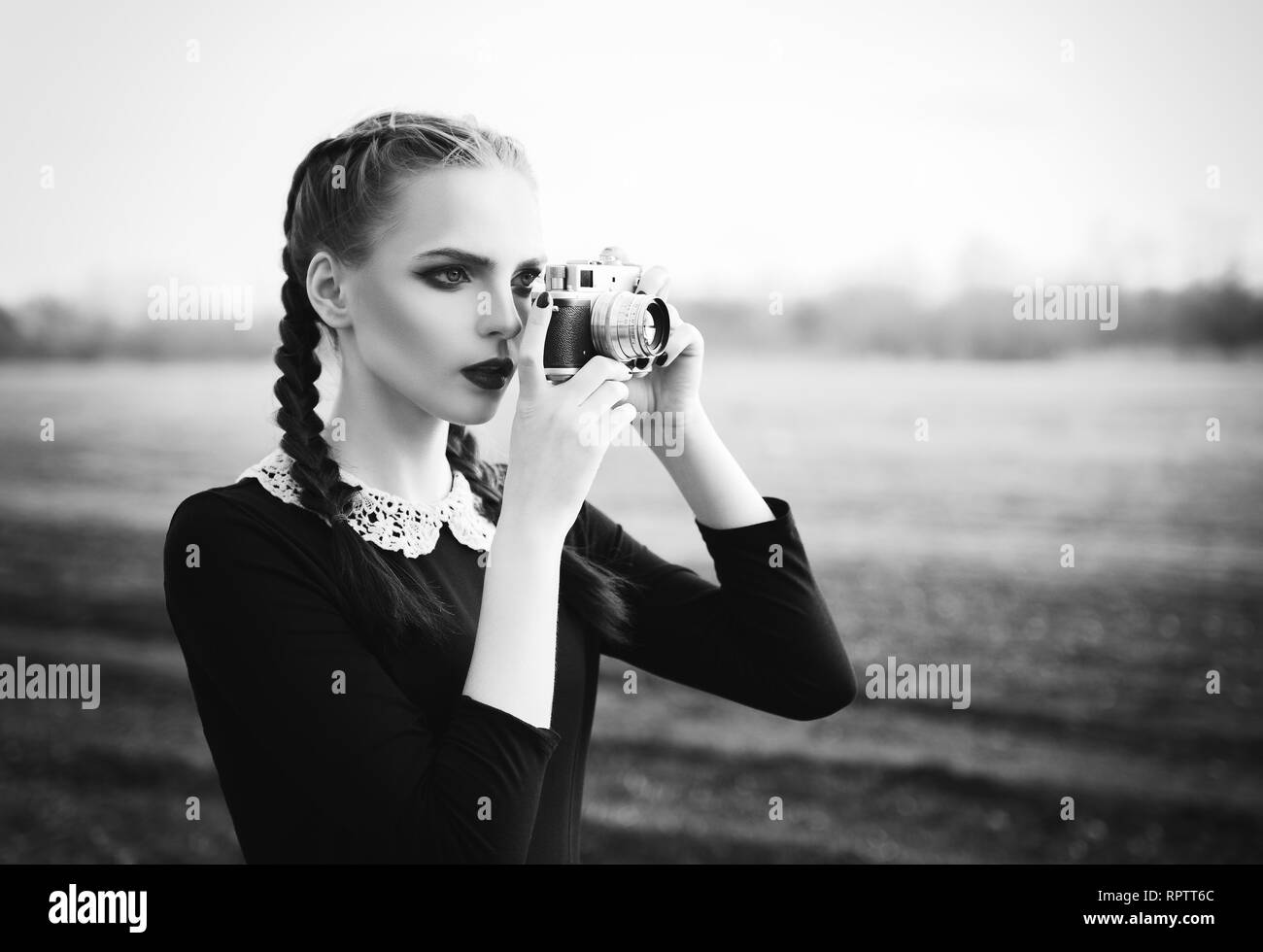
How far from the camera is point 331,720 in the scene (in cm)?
87

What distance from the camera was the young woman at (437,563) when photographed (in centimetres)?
88

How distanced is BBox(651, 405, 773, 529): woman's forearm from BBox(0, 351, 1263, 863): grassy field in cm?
205

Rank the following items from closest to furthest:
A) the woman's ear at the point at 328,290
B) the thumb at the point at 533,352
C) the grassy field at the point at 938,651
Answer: the thumb at the point at 533,352
the woman's ear at the point at 328,290
the grassy field at the point at 938,651

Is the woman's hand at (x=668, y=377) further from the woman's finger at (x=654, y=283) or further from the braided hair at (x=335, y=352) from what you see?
the braided hair at (x=335, y=352)

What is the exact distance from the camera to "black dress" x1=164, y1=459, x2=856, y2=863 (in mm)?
857

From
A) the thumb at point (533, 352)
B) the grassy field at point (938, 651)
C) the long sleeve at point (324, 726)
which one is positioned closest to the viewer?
the long sleeve at point (324, 726)

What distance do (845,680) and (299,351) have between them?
717mm

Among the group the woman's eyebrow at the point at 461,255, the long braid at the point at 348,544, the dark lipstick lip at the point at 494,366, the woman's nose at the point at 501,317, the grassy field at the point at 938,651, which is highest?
the woman's eyebrow at the point at 461,255

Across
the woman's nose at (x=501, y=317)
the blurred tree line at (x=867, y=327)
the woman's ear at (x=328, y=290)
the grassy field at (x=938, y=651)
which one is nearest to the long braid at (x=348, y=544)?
the woman's ear at (x=328, y=290)

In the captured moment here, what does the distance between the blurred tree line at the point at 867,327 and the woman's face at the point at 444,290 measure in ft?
8.11

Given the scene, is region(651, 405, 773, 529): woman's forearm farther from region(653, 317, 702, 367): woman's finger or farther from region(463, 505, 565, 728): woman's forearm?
region(463, 505, 565, 728): woman's forearm

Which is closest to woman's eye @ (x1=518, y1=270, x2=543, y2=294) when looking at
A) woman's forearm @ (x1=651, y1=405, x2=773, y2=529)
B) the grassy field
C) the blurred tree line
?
woman's forearm @ (x1=651, y1=405, x2=773, y2=529)
